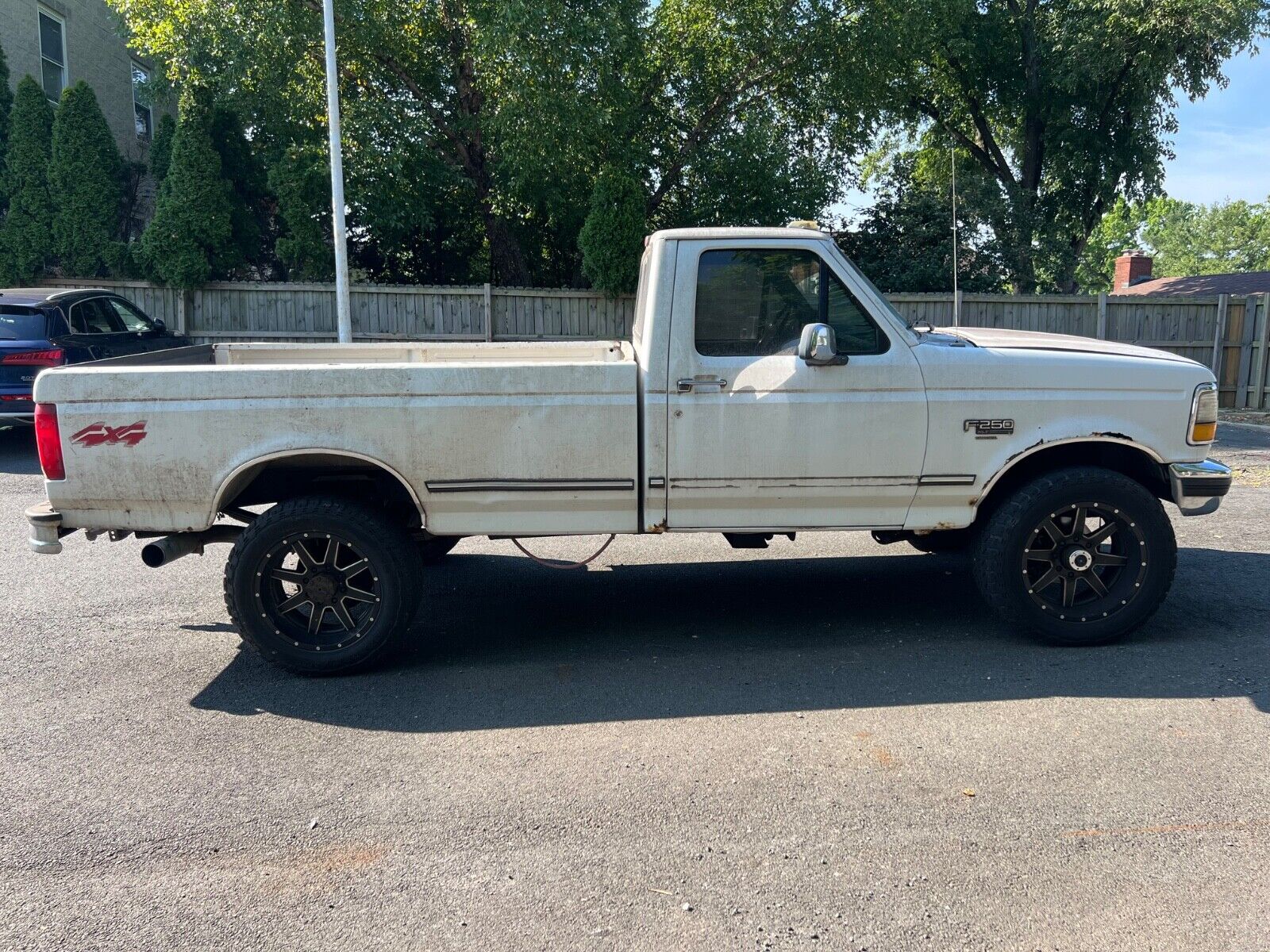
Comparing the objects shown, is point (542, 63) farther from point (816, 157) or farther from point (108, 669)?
point (108, 669)

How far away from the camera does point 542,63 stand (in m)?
15.1

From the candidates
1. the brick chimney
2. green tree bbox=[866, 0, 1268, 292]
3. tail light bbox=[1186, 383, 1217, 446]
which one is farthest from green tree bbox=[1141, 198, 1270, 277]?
tail light bbox=[1186, 383, 1217, 446]

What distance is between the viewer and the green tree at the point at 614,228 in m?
16.3

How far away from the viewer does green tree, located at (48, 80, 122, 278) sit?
16.8 m

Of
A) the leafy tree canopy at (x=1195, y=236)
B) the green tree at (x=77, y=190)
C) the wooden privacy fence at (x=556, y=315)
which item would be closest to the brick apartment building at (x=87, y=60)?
the green tree at (x=77, y=190)

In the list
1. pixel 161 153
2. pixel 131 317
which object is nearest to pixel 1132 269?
pixel 161 153

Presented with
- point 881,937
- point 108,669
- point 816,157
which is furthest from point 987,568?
point 816,157

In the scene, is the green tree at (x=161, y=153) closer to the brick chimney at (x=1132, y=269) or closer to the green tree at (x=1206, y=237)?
the brick chimney at (x=1132, y=269)

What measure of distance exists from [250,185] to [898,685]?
1611 cm

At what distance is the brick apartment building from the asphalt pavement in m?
17.0

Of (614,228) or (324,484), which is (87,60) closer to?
(614,228)

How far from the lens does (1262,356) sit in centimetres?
1752

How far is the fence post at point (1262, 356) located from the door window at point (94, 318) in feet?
58.4

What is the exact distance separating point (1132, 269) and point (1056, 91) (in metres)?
23.2
